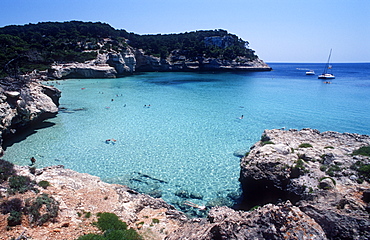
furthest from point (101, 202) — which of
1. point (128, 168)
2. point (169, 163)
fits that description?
point (169, 163)

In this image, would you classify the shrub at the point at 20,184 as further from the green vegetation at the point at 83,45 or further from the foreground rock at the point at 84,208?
the green vegetation at the point at 83,45

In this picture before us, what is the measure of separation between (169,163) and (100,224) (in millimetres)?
7217

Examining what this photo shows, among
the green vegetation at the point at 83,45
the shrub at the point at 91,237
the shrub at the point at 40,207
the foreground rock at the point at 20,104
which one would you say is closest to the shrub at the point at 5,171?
the shrub at the point at 40,207

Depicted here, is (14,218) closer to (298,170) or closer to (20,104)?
(298,170)

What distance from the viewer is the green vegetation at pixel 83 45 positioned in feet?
160

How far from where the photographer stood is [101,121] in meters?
21.6

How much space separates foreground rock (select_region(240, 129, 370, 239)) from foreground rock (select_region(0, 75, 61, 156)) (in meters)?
14.5

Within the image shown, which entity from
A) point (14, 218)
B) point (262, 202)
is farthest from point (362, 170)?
point (14, 218)

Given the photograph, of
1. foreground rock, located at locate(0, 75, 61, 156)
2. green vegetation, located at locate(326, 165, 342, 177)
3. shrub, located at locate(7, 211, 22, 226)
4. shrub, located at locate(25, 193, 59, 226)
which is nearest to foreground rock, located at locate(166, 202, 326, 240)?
shrub, located at locate(25, 193, 59, 226)

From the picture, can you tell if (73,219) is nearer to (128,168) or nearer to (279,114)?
(128,168)

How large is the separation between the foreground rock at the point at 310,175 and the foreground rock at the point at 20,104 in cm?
1452

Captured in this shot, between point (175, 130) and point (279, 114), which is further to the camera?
point (279, 114)

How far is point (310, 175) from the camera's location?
350 inches

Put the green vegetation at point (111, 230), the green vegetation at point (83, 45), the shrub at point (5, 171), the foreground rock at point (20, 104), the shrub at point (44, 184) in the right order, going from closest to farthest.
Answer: the green vegetation at point (111, 230) → the shrub at point (5, 171) → the shrub at point (44, 184) → the foreground rock at point (20, 104) → the green vegetation at point (83, 45)
